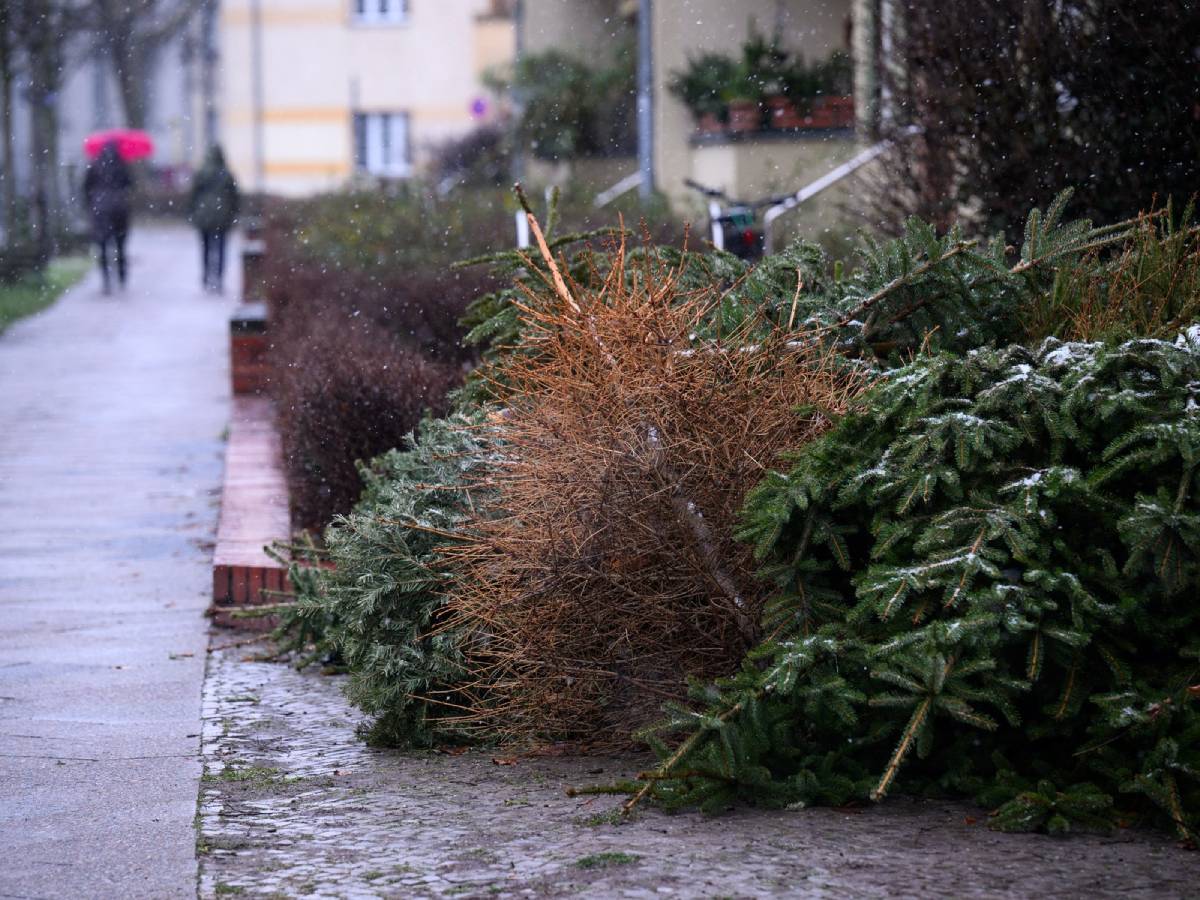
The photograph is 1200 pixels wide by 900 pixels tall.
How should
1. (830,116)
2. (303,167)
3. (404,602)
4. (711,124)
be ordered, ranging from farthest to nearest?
(303,167) < (711,124) < (830,116) < (404,602)

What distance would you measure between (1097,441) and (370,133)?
44182mm

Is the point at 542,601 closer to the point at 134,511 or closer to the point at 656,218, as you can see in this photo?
the point at 134,511

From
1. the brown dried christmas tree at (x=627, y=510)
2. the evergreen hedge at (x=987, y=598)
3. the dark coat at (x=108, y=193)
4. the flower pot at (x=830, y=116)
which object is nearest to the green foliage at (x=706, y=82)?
the flower pot at (x=830, y=116)

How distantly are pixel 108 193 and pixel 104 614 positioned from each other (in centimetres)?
1811

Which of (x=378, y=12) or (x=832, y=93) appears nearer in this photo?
(x=832, y=93)

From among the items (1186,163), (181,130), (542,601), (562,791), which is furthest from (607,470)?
(181,130)

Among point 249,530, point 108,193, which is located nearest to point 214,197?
point 108,193

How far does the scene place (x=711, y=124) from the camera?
17.3m

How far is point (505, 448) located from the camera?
195 inches

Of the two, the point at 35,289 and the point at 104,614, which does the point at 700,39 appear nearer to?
the point at 35,289

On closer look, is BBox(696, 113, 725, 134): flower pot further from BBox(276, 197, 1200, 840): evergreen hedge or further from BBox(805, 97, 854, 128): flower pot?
BBox(276, 197, 1200, 840): evergreen hedge

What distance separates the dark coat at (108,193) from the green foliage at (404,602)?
19468 mm

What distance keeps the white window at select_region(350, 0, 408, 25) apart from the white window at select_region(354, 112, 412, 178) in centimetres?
252

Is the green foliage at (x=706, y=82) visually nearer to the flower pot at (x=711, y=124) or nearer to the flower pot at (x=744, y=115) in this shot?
the flower pot at (x=711, y=124)
